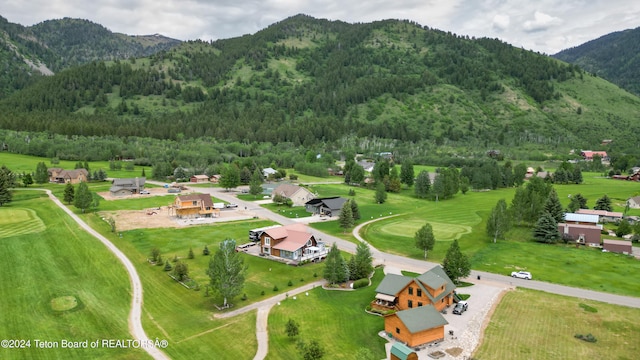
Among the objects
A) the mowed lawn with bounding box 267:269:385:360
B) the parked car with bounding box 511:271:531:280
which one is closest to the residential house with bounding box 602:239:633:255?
the parked car with bounding box 511:271:531:280

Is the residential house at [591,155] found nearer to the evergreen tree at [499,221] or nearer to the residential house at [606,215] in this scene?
the residential house at [606,215]

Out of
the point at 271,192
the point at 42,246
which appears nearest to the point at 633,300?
the point at 42,246

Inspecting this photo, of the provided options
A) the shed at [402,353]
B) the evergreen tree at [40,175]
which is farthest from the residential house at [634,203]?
the evergreen tree at [40,175]

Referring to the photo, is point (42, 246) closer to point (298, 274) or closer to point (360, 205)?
point (298, 274)

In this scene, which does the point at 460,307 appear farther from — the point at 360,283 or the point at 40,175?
the point at 40,175

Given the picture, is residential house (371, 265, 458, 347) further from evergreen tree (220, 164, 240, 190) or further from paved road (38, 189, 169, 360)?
evergreen tree (220, 164, 240, 190)

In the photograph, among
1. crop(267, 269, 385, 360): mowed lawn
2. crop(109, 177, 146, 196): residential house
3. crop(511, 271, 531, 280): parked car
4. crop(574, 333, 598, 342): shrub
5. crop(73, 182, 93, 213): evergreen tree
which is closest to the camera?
crop(267, 269, 385, 360): mowed lawn

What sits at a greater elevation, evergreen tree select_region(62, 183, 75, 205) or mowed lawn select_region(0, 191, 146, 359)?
evergreen tree select_region(62, 183, 75, 205)
